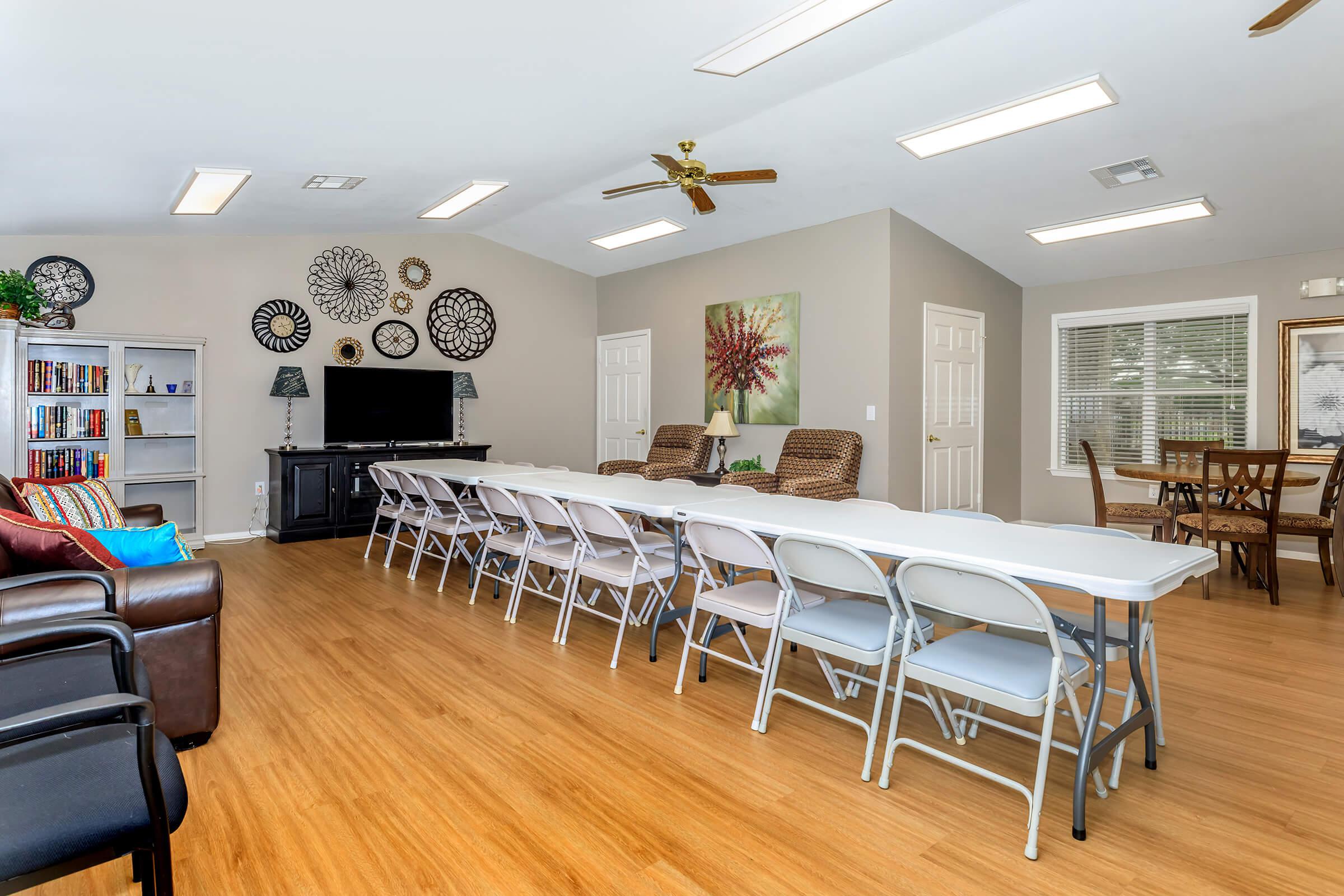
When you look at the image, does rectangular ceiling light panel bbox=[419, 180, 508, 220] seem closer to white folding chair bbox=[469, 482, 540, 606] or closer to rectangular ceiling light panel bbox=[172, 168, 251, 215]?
rectangular ceiling light panel bbox=[172, 168, 251, 215]

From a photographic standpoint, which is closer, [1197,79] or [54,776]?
[54,776]

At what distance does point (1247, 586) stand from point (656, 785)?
4623 mm

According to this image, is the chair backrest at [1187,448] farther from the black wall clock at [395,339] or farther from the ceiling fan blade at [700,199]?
the black wall clock at [395,339]

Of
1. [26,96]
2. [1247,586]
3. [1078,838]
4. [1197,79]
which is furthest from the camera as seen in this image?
[1247,586]

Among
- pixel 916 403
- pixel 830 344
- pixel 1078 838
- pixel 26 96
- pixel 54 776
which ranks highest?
pixel 26 96

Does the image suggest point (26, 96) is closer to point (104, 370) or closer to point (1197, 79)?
point (104, 370)

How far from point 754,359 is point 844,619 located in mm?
4692

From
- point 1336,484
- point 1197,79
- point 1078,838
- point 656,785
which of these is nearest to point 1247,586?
point 1336,484

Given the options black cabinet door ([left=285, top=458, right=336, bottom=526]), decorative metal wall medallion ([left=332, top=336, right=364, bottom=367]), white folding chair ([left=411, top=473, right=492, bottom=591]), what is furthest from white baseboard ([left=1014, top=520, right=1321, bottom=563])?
decorative metal wall medallion ([left=332, top=336, right=364, bottom=367])

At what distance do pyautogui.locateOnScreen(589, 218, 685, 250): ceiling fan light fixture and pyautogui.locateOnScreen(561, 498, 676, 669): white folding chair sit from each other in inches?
158

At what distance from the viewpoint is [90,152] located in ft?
13.3

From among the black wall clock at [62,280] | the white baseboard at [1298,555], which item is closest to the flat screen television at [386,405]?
the black wall clock at [62,280]

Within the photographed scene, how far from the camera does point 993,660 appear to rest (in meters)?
2.16

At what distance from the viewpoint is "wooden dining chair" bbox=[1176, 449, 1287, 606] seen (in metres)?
4.51
